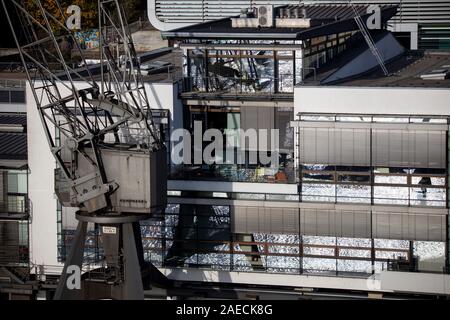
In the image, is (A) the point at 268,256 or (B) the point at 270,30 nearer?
(A) the point at 268,256

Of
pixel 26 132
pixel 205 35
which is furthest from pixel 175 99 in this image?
pixel 26 132

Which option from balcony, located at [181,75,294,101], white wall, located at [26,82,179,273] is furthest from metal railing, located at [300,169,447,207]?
white wall, located at [26,82,179,273]

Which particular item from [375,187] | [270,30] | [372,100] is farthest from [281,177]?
[270,30]

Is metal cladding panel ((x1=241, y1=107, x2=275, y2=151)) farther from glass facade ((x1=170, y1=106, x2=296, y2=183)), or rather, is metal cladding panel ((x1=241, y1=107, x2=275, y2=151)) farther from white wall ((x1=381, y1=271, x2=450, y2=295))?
white wall ((x1=381, y1=271, x2=450, y2=295))

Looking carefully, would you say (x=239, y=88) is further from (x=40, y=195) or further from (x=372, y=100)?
(x=40, y=195)

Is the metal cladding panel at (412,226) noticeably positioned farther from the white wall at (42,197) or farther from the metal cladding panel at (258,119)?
the white wall at (42,197)
